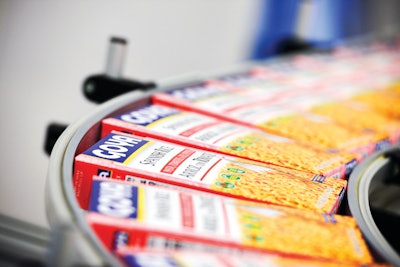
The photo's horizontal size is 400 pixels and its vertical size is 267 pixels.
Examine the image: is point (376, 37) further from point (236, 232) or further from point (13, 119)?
point (236, 232)

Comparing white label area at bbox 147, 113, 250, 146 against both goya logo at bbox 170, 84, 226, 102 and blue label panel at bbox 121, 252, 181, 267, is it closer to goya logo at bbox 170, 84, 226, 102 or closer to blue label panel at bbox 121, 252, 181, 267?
goya logo at bbox 170, 84, 226, 102

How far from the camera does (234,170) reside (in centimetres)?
125

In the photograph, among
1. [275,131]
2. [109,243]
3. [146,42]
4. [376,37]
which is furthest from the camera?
[376,37]

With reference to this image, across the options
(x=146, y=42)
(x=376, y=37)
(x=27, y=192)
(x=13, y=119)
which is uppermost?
(x=376, y=37)

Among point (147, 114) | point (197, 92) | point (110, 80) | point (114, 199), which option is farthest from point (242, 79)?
point (114, 199)

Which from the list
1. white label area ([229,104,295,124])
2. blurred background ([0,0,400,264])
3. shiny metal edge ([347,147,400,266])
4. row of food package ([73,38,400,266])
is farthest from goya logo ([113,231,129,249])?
blurred background ([0,0,400,264])

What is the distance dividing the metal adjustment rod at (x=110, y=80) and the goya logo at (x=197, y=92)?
0.66ft

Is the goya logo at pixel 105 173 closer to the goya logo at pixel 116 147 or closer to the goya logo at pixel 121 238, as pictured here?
the goya logo at pixel 116 147

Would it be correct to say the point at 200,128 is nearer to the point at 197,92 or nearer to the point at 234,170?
the point at 234,170

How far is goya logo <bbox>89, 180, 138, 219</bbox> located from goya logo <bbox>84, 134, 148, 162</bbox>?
15cm

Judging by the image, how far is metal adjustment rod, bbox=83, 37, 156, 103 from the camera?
1.93 meters

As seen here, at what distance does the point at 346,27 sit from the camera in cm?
673

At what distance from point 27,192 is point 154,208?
195 centimetres

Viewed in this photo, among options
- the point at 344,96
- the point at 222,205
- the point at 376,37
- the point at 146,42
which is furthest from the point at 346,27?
the point at 222,205
